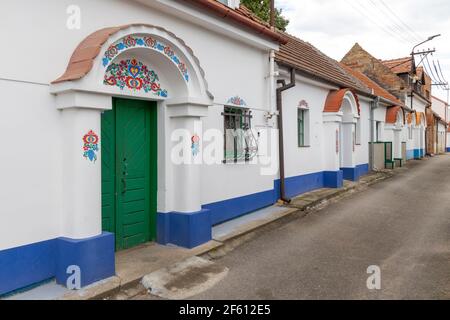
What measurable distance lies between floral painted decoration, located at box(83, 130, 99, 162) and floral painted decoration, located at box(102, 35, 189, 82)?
86 centimetres

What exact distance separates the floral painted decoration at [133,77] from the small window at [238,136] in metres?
1.84

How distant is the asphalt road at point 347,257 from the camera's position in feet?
14.3

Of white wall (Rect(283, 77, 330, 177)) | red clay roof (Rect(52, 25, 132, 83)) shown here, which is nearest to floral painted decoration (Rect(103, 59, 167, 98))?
red clay roof (Rect(52, 25, 132, 83))

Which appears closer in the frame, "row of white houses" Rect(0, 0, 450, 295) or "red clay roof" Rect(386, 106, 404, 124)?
"row of white houses" Rect(0, 0, 450, 295)

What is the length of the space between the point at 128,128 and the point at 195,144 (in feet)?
3.44

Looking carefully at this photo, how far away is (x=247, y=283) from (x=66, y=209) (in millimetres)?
2379

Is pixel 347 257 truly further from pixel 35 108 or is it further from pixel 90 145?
pixel 35 108

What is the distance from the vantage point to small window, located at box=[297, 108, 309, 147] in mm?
10599

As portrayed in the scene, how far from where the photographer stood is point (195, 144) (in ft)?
18.8

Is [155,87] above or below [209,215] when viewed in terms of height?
above

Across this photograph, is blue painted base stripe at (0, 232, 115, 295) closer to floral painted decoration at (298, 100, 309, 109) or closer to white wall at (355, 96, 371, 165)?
floral painted decoration at (298, 100, 309, 109)

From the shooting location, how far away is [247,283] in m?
4.58

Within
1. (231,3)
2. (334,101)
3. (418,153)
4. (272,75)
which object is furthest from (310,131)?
(418,153)
